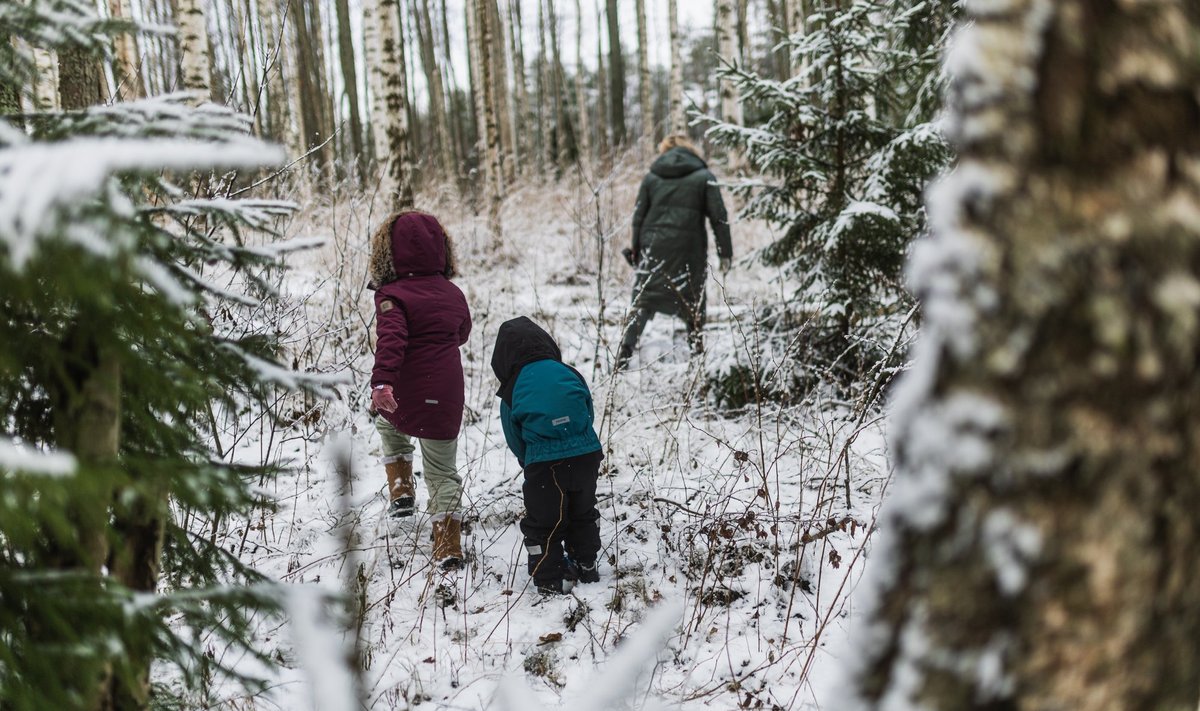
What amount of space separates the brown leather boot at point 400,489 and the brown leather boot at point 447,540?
45 centimetres

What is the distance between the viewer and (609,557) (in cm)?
338

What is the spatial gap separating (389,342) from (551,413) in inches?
34.2

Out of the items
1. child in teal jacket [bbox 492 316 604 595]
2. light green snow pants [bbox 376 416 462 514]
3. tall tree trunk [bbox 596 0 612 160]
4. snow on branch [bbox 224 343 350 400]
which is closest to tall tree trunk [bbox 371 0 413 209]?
light green snow pants [bbox 376 416 462 514]

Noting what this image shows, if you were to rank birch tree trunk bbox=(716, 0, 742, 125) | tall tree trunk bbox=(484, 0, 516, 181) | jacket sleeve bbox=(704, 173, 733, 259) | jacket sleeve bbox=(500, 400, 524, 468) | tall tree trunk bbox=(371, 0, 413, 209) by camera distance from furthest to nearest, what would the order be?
tall tree trunk bbox=(484, 0, 516, 181)
birch tree trunk bbox=(716, 0, 742, 125)
tall tree trunk bbox=(371, 0, 413, 209)
jacket sleeve bbox=(704, 173, 733, 259)
jacket sleeve bbox=(500, 400, 524, 468)

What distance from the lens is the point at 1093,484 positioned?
0.69m

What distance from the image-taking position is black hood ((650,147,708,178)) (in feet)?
18.8

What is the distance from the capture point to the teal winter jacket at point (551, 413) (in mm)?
3070

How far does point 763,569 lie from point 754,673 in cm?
77

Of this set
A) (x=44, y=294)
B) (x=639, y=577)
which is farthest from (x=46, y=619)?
(x=639, y=577)

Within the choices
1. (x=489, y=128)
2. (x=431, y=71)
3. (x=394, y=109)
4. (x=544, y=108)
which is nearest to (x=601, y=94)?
(x=544, y=108)

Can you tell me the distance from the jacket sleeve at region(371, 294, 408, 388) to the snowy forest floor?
Answer: 0.49 m

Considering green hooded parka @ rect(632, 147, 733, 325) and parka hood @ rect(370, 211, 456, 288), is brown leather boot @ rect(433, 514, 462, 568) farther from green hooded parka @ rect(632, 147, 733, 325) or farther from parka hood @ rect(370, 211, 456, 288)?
green hooded parka @ rect(632, 147, 733, 325)

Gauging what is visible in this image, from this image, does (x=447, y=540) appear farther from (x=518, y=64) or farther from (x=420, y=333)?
(x=518, y=64)

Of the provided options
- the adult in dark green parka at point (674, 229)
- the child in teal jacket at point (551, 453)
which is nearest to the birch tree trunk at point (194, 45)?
the adult in dark green parka at point (674, 229)
